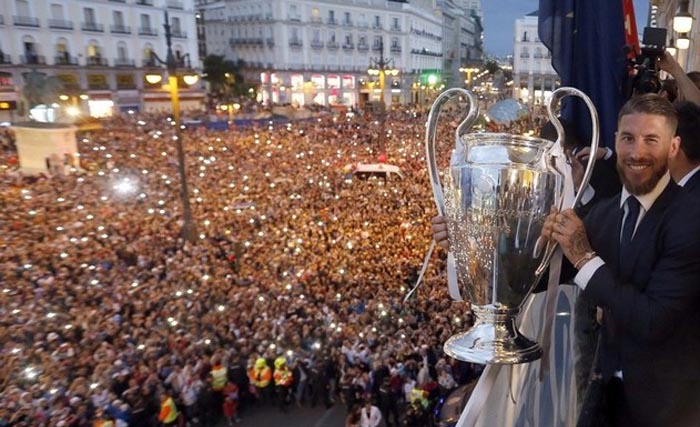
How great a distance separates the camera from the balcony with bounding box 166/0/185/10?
4773cm

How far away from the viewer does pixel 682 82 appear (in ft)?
9.96

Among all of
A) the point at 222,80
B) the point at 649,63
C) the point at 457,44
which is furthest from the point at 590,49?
the point at 457,44

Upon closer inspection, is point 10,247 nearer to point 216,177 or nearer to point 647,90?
Answer: point 216,177

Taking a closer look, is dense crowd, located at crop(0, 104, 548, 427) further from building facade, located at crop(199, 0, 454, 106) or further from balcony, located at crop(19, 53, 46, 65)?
building facade, located at crop(199, 0, 454, 106)

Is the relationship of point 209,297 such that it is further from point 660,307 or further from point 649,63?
point 660,307

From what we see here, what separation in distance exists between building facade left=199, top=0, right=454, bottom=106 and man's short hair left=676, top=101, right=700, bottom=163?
56.7 meters

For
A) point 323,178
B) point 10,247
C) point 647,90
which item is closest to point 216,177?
point 323,178

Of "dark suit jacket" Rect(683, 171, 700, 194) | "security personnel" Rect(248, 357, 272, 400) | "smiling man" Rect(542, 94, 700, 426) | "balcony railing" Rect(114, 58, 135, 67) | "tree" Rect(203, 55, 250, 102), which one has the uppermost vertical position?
"balcony railing" Rect(114, 58, 135, 67)

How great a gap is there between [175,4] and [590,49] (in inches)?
1994

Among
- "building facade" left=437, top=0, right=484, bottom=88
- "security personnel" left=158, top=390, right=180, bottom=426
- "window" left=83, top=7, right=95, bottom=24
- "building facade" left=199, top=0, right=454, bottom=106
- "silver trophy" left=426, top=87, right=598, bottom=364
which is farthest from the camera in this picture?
"building facade" left=437, top=0, right=484, bottom=88

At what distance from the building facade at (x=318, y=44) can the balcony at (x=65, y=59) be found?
2194 centimetres

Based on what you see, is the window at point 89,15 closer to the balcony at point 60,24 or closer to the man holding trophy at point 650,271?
the balcony at point 60,24

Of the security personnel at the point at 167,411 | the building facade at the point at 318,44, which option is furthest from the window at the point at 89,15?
the security personnel at the point at 167,411

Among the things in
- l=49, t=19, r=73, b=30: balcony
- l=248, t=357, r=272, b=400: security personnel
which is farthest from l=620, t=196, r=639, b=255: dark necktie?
l=49, t=19, r=73, b=30: balcony
